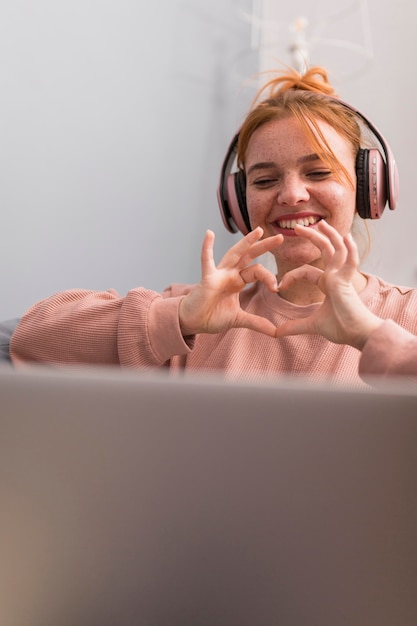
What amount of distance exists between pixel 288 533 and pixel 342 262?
74 cm

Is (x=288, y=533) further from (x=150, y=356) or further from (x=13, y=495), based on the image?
(x=150, y=356)

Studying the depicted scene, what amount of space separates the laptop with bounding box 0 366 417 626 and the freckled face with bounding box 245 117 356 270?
3.11 feet

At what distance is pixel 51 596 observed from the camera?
353 mm

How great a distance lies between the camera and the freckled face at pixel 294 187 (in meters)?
1.26

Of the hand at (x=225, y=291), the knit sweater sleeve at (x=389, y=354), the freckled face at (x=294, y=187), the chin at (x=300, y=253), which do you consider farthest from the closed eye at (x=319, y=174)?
the knit sweater sleeve at (x=389, y=354)

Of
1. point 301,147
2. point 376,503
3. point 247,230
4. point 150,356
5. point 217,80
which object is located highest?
point 217,80

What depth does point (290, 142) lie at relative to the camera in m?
1.28

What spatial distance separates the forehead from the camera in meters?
1.27

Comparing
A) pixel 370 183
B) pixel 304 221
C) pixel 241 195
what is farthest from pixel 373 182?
pixel 241 195

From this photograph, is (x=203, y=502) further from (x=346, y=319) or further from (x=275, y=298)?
(x=275, y=298)

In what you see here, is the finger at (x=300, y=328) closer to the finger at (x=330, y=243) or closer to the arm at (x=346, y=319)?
the arm at (x=346, y=319)

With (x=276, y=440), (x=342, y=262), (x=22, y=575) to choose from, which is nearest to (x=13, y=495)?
(x=22, y=575)

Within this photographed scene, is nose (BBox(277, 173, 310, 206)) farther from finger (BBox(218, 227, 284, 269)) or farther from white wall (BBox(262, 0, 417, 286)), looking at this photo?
white wall (BBox(262, 0, 417, 286))

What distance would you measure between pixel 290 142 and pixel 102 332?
51 centimetres
